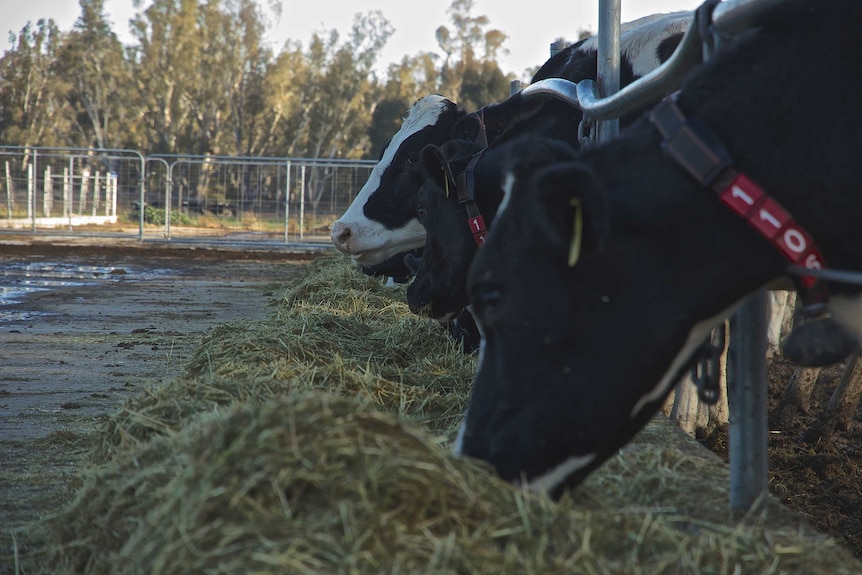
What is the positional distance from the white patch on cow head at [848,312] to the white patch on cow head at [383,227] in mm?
5006

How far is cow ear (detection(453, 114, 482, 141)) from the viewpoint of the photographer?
21.5ft

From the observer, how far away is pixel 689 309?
2.31 meters

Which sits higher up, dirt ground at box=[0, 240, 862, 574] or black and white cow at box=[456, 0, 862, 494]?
black and white cow at box=[456, 0, 862, 494]

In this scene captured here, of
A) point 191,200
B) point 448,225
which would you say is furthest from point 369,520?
point 191,200

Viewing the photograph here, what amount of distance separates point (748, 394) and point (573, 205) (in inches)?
39.3

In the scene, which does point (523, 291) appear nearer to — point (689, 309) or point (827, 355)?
point (689, 309)

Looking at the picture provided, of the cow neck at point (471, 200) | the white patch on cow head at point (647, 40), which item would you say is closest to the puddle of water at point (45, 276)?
the cow neck at point (471, 200)

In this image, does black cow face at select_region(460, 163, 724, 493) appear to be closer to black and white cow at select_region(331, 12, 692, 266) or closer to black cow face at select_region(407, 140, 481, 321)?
black cow face at select_region(407, 140, 481, 321)

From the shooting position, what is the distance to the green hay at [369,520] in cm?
185

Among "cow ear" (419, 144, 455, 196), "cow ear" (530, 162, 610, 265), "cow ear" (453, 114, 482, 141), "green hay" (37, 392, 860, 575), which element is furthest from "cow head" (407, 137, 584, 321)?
"green hay" (37, 392, 860, 575)

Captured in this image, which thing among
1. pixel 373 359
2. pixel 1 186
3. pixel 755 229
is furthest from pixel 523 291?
pixel 1 186

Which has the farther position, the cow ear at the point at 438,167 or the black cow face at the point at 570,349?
the cow ear at the point at 438,167

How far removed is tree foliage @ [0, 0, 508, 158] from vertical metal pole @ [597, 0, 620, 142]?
4637cm

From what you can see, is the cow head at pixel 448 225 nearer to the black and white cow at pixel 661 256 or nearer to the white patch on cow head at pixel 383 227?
the white patch on cow head at pixel 383 227
